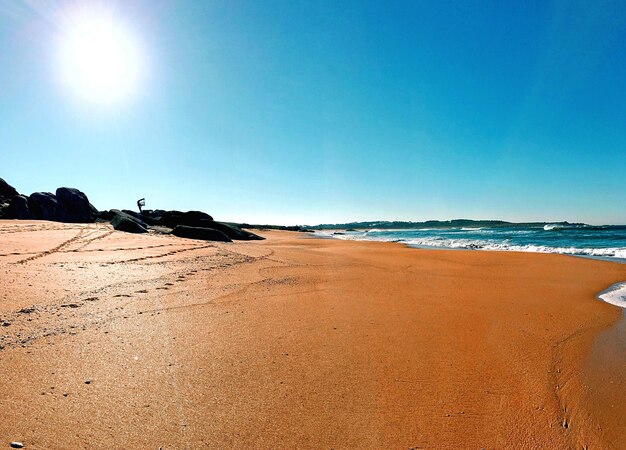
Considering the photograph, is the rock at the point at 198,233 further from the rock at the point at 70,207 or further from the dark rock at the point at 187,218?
the rock at the point at 70,207

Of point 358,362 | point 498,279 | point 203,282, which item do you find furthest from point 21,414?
point 498,279

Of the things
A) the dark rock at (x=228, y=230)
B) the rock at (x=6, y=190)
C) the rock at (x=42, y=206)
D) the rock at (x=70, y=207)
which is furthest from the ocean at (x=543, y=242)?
the rock at (x=6, y=190)

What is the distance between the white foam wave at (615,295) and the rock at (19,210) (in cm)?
3868

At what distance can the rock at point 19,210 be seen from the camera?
28188mm

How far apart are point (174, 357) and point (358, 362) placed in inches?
79.5

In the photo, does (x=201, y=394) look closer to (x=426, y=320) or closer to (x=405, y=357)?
(x=405, y=357)

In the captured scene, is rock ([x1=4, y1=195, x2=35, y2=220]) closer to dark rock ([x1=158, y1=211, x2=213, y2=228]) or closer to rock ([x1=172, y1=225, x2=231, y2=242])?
dark rock ([x1=158, y1=211, x2=213, y2=228])

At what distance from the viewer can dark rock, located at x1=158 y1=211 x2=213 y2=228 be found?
2462cm

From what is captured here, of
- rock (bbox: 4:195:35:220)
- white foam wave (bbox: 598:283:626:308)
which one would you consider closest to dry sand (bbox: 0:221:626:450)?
white foam wave (bbox: 598:283:626:308)

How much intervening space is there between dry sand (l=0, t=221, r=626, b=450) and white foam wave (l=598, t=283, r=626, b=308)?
0.68m

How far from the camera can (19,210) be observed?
2848 cm

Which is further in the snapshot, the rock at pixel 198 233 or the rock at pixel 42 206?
the rock at pixel 42 206

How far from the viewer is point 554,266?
40.5 ft

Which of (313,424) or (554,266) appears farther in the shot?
(554,266)
